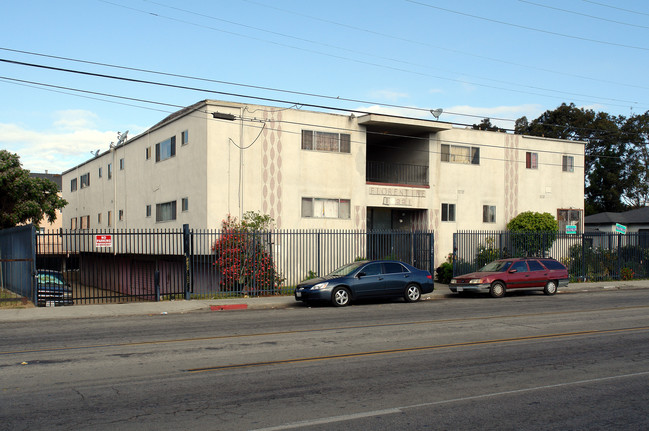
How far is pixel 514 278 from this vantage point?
2289 centimetres

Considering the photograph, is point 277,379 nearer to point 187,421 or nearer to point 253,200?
point 187,421

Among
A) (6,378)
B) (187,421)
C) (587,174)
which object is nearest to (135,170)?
(6,378)

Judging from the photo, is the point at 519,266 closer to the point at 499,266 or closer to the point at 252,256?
the point at 499,266

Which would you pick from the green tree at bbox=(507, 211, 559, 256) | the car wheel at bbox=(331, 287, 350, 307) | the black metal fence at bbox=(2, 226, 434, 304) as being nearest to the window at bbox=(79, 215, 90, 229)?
the black metal fence at bbox=(2, 226, 434, 304)

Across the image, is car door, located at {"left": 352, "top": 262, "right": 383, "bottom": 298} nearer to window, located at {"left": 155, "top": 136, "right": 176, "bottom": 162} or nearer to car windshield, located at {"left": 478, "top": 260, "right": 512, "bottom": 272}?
car windshield, located at {"left": 478, "top": 260, "right": 512, "bottom": 272}

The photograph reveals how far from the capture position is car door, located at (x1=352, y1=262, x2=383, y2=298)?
63.4ft

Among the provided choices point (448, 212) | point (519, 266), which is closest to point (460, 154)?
point (448, 212)

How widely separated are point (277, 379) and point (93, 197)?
119 ft

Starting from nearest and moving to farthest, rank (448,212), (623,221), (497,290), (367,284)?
1. (367,284)
2. (497,290)
3. (448,212)
4. (623,221)

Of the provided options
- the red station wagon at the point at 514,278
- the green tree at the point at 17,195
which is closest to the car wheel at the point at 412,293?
the red station wagon at the point at 514,278

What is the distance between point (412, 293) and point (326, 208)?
7.66m

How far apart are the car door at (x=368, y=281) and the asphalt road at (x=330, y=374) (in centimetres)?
410

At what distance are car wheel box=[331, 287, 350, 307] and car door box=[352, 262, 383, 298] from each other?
0.30 m

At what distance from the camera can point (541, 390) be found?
25.3 ft
